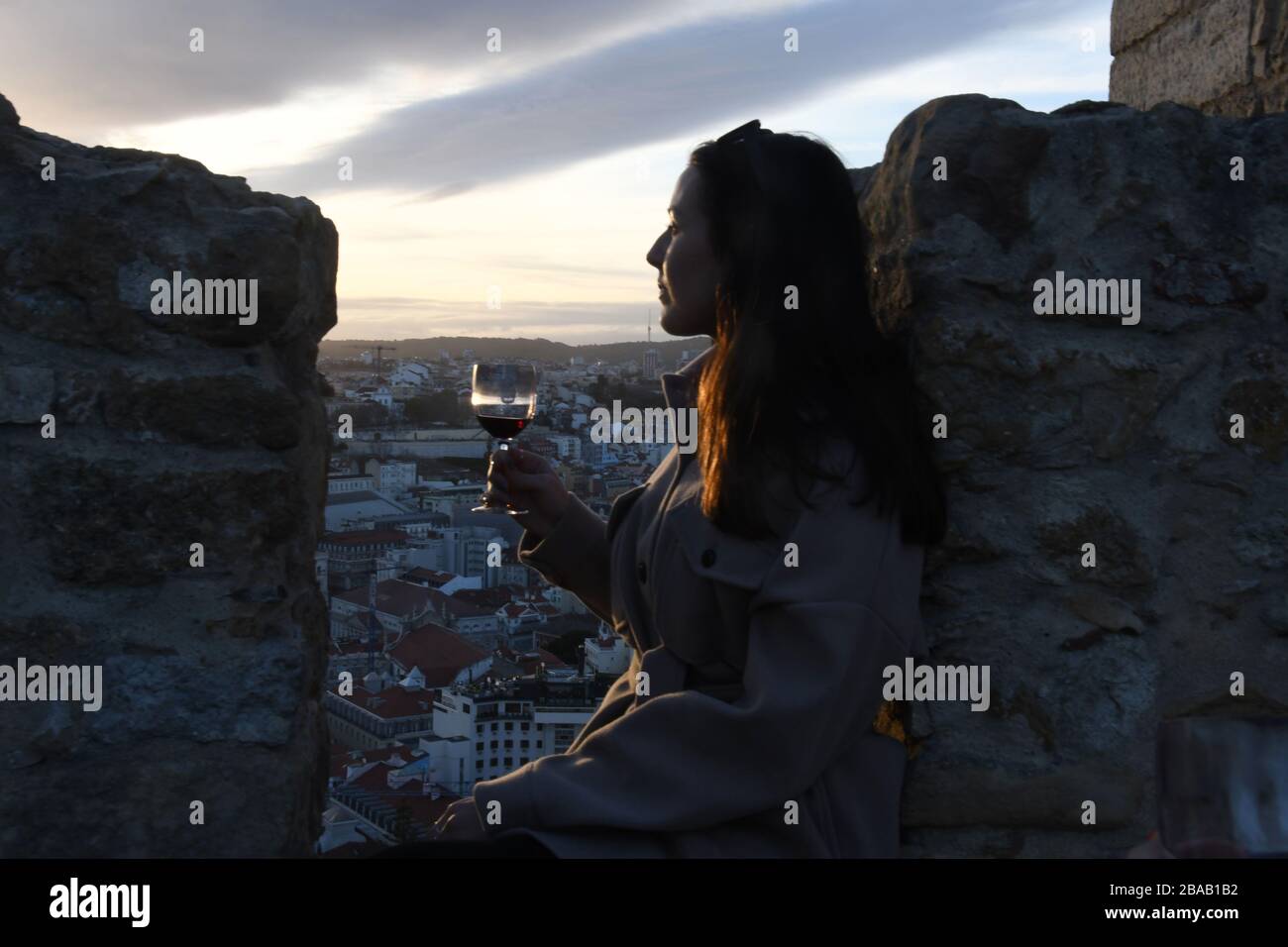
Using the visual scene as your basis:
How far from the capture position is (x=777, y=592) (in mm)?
1773

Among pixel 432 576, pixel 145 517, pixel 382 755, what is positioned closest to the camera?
pixel 145 517

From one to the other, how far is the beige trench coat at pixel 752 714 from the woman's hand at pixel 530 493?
19.7 inches

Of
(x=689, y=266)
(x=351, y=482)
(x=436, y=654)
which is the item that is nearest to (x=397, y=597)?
(x=436, y=654)

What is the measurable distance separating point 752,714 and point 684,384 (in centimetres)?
67

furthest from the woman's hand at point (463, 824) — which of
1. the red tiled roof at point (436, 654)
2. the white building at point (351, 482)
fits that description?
the white building at point (351, 482)

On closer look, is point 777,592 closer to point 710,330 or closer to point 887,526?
point 887,526

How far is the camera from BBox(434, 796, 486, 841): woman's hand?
1848mm

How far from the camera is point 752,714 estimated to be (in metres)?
1.75

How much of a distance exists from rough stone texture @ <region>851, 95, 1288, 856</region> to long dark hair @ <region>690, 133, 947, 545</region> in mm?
185

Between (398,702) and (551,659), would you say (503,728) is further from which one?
(551,659)

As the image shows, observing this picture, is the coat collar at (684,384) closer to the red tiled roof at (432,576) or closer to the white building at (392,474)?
the red tiled roof at (432,576)

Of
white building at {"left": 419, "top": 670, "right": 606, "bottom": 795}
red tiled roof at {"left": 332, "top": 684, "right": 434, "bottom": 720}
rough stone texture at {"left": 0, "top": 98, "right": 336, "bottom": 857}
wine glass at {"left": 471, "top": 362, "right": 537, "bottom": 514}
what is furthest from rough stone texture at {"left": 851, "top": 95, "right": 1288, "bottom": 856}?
red tiled roof at {"left": 332, "top": 684, "right": 434, "bottom": 720}

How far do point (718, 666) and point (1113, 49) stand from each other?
2567 millimetres
